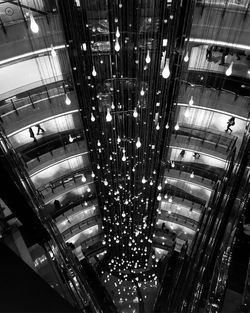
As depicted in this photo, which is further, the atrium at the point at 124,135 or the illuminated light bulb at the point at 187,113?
the illuminated light bulb at the point at 187,113

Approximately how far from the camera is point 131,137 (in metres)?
9.44

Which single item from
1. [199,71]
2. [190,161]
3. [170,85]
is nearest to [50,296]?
[170,85]

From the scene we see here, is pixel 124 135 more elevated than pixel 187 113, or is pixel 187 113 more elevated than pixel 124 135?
pixel 187 113

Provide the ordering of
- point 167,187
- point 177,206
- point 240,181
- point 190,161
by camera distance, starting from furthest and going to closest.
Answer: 1. point 177,206
2. point 167,187
3. point 190,161
4. point 240,181

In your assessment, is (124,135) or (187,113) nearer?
(124,135)

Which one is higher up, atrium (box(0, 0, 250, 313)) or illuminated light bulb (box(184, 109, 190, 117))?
illuminated light bulb (box(184, 109, 190, 117))

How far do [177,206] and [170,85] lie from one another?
44.5 ft

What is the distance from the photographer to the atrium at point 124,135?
229 inches

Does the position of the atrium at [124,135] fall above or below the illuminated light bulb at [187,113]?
below

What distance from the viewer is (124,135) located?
9.38 m

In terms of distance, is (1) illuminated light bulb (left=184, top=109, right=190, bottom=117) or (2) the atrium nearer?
(2) the atrium

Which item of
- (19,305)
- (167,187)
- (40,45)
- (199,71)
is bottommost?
(19,305)

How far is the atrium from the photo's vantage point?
5.80m

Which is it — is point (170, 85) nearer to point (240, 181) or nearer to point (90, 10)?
point (90, 10)
